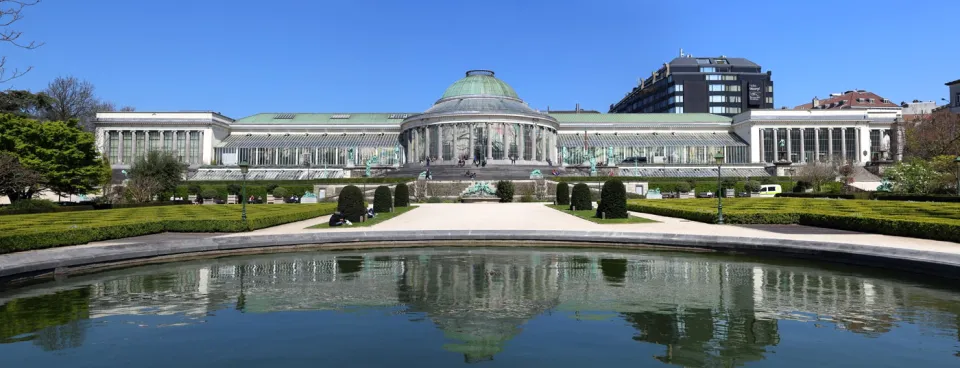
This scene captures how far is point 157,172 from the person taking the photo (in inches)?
2009

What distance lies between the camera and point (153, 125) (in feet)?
312

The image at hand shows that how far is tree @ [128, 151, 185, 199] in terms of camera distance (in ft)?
160

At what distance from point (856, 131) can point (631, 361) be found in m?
108

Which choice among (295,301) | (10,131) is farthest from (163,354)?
(10,131)

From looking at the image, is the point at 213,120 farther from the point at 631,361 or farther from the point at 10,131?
the point at 631,361

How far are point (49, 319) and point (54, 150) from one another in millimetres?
47522

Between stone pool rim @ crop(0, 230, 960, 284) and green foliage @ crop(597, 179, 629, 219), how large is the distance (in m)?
9.21

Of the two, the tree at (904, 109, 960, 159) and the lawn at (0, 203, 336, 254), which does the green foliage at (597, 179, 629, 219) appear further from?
the tree at (904, 109, 960, 159)

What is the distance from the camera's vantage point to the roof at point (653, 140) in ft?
323

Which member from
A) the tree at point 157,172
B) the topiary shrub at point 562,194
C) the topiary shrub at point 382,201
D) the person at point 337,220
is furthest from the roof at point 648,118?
the person at point 337,220

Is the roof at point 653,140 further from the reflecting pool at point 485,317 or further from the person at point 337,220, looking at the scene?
the reflecting pool at point 485,317

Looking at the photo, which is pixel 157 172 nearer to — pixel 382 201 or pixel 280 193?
pixel 280 193

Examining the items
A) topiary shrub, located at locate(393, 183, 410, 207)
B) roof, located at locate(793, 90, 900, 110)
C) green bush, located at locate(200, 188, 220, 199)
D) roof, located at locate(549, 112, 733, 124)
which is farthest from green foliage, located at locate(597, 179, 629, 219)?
roof, located at locate(793, 90, 900, 110)

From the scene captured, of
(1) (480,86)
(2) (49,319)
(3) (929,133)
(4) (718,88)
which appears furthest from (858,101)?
(2) (49,319)
